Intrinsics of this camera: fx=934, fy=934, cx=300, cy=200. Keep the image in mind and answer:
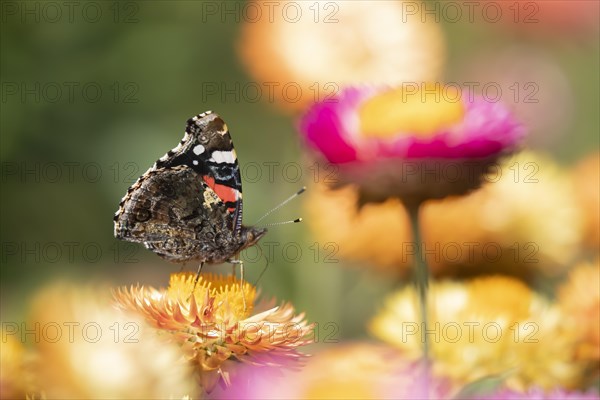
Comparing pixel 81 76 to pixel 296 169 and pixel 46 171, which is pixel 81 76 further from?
pixel 296 169

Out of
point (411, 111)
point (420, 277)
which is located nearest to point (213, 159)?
point (411, 111)

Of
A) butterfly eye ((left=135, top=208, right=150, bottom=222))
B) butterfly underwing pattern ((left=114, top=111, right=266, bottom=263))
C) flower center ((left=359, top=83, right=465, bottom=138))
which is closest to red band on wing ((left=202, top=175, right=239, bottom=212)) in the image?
butterfly underwing pattern ((left=114, top=111, right=266, bottom=263))

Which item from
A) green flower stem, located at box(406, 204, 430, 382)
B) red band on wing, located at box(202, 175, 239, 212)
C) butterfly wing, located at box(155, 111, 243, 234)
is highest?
butterfly wing, located at box(155, 111, 243, 234)

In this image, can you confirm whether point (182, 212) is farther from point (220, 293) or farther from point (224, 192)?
point (220, 293)

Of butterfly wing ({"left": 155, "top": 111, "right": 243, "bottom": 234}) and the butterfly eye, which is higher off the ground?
butterfly wing ({"left": 155, "top": 111, "right": 243, "bottom": 234})

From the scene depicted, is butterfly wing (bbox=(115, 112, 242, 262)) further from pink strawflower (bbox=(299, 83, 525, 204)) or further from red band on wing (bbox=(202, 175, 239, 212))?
pink strawflower (bbox=(299, 83, 525, 204))

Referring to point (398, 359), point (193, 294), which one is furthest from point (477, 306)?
point (193, 294)
